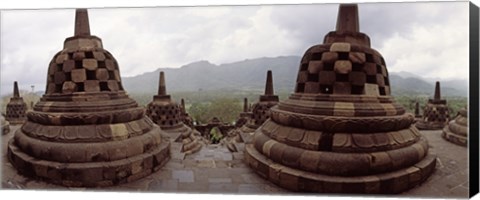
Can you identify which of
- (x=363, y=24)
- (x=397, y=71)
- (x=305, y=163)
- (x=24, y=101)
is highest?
(x=363, y=24)

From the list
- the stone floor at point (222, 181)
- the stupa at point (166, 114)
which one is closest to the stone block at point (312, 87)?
the stone floor at point (222, 181)

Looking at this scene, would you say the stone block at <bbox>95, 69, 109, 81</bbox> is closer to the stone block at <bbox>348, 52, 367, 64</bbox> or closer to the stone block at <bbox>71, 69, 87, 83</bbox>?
the stone block at <bbox>71, 69, 87, 83</bbox>

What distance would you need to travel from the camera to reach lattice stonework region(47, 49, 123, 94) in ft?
11.1

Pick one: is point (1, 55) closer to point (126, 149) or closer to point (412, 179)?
point (126, 149)

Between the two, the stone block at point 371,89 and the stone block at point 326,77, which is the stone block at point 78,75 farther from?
the stone block at point 371,89

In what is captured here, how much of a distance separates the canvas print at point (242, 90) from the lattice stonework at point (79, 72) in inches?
0.5

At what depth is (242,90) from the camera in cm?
399

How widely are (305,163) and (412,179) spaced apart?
105 cm

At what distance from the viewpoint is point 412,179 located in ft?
9.37

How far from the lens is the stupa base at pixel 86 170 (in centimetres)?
292

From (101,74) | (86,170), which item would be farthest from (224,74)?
(86,170)

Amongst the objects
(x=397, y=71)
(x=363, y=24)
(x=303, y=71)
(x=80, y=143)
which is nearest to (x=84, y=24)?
(x=80, y=143)

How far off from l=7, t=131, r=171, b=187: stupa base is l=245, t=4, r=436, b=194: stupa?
48.5 inches

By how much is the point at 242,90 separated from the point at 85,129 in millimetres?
1925
